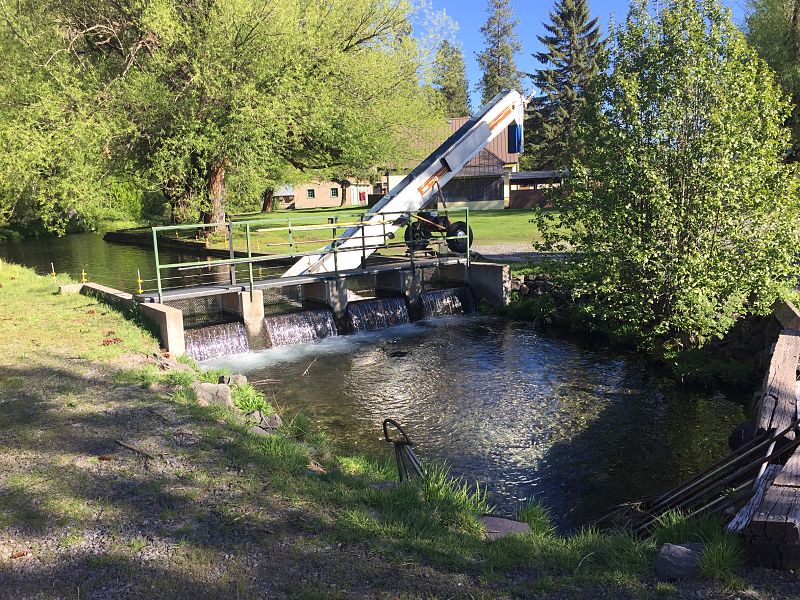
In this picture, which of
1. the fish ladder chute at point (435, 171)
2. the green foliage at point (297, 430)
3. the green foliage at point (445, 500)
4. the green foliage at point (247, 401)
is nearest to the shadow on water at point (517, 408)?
the green foliage at point (297, 430)

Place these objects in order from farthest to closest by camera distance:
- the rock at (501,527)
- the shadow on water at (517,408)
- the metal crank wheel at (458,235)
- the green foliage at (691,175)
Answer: the metal crank wheel at (458,235)
the green foliage at (691,175)
the shadow on water at (517,408)
the rock at (501,527)

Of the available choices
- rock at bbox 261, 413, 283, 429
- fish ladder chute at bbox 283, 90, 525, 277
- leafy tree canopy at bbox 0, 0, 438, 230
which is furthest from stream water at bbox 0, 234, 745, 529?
leafy tree canopy at bbox 0, 0, 438, 230

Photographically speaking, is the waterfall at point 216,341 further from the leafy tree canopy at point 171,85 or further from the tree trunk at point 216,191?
the tree trunk at point 216,191

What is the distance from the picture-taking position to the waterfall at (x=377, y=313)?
15164 mm

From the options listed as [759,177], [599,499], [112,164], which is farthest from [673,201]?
[112,164]

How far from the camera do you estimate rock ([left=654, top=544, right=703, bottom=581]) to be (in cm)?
399

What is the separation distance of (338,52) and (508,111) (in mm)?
7420

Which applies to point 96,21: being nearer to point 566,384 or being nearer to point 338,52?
point 338,52

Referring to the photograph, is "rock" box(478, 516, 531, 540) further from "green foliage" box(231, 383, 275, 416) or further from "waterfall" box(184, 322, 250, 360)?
"waterfall" box(184, 322, 250, 360)

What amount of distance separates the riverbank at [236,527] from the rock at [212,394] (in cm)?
56

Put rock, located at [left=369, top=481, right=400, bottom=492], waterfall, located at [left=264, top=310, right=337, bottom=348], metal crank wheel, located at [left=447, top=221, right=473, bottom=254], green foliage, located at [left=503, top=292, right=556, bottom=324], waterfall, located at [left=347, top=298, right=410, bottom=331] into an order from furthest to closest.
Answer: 1. metal crank wheel, located at [left=447, top=221, right=473, bottom=254]
2. green foliage, located at [left=503, top=292, right=556, bottom=324]
3. waterfall, located at [left=347, top=298, right=410, bottom=331]
4. waterfall, located at [left=264, top=310, right=337, bottom=348]
5. rock, located at [left=369, top=481, right=400, bottom=492]

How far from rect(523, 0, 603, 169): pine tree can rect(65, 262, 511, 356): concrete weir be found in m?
40.2

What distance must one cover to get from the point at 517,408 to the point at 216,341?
631 cm

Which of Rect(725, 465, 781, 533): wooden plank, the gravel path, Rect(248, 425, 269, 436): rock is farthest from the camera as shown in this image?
the gravel path
